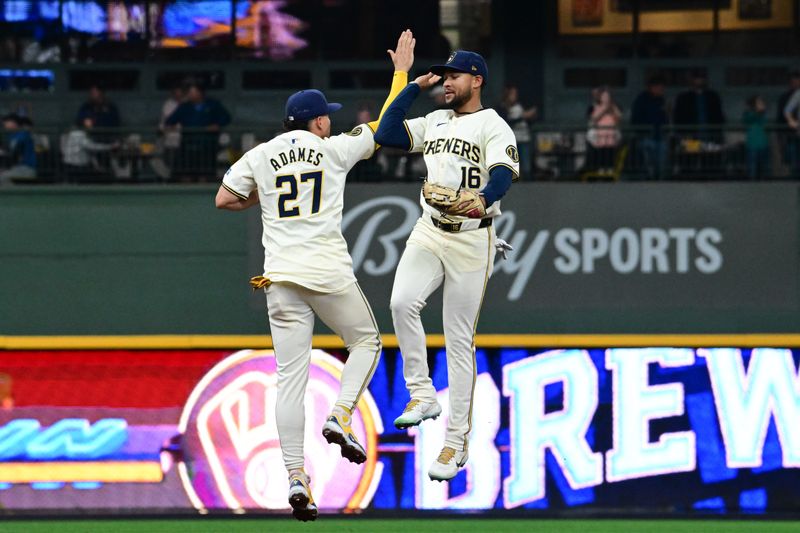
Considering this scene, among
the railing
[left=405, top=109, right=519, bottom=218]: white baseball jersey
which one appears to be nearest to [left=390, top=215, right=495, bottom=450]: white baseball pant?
[left=405, top=109, right=519, bottom=218]: white baseball jersey

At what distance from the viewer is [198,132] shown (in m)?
17.0

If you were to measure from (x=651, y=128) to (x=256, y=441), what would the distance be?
6.81 meters

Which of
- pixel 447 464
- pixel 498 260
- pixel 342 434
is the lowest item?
pixel 447 464

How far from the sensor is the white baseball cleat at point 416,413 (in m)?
8.96

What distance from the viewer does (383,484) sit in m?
11.9

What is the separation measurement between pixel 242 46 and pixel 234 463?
8.23 m

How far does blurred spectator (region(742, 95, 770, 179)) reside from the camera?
16.9 m

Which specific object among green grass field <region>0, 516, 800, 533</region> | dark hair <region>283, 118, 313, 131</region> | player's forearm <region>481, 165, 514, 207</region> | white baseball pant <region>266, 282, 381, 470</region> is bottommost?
green grass field <region>0, 516, 800, 533</region>

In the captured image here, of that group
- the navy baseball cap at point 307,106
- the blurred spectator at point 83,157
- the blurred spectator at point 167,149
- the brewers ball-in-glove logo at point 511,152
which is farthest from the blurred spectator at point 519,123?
the brewers ball-in-glove logo at point 511,152

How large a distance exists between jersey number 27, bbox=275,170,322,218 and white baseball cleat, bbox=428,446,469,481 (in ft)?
5.24

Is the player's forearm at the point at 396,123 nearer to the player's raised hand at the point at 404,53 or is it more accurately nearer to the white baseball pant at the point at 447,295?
the player's raised hand at the point at 404,53

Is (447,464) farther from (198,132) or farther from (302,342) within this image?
(198,132)

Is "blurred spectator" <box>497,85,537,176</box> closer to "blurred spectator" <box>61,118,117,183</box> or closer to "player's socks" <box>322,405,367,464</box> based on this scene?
"blurred spectator" <box>61,118,117,183</box>

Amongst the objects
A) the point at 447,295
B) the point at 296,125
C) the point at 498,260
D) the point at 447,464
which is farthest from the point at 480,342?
the point at 498,260
